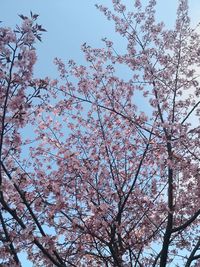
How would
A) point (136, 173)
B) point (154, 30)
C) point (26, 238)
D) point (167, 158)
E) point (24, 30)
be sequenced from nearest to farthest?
point (24, 30) → point (26, 238) → point (167, 158) → point (136, 173) → point (154, 30)

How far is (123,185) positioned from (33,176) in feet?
6.19

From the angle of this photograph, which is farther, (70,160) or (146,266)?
(146,266)

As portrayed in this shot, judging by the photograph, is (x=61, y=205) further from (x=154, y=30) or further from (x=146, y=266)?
(x=154, y=30)

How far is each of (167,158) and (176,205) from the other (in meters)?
1.07

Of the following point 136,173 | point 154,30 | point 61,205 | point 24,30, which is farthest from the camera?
point 154,30

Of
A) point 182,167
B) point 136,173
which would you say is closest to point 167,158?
point 182,167

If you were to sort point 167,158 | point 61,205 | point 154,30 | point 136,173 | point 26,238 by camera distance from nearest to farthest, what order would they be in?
point 26,238 < point 61,205 < point 167,158 < point 136,173 < point 154,30

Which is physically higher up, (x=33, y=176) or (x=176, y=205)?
(x=33, y=176)

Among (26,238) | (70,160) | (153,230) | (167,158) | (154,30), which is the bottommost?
(26,238)

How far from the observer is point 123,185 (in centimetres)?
884

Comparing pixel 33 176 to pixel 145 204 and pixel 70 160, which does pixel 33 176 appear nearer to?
pixel 70 160

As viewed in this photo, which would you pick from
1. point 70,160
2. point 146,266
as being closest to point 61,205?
point 70,160

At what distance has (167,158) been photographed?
25.5ft

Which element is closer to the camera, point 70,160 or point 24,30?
point 24,30
